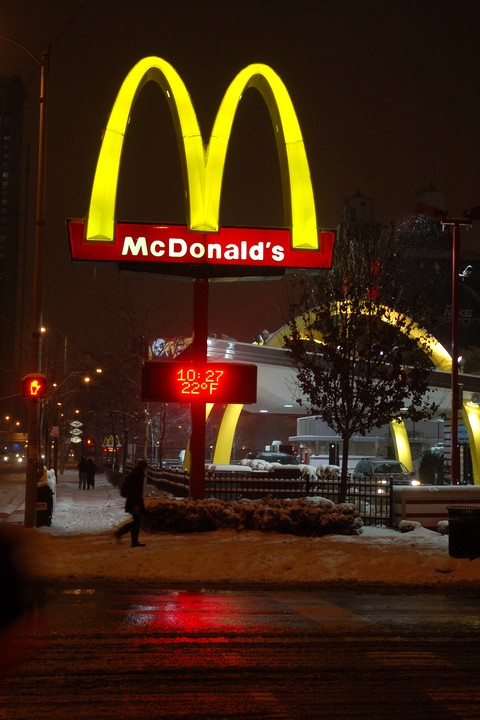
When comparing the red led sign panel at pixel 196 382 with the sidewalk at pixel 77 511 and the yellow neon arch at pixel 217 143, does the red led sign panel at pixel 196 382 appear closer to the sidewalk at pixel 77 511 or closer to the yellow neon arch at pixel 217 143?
the yellow neon arch at pixel 217 143

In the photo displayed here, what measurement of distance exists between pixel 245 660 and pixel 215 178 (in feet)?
48.6

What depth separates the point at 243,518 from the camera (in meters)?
19.1

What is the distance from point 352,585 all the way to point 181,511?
5492 millimetres

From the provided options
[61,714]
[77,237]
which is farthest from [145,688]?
[77,237]

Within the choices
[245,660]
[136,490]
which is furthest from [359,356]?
[245,660]

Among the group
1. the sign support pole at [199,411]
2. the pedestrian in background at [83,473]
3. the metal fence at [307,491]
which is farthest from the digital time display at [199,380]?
the pedestrian in background at [83,473]

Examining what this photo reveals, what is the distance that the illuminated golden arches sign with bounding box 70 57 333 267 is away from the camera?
21094 millimetres

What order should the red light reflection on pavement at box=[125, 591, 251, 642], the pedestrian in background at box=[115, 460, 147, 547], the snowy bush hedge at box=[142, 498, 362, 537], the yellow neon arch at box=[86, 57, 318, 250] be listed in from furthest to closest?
the yellow neon arch at box=[86, 57, 318, 250], the snowy bush hedge at box=[142, 498, 362, 537], the pedestrian in background at box=[115, 460, 147, 547], the red light reflection on pavement at box=[125, 591, 251, 642]

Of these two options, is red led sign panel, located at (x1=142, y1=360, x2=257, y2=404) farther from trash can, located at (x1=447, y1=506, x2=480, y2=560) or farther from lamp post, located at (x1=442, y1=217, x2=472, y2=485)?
lamp post, located at (x1=442, y1=217, x2=472, y2=485)

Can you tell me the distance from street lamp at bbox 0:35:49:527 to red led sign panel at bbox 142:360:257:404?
2.51 metres

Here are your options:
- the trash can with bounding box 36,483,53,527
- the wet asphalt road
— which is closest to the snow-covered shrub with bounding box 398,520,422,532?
the trash can with bounding box 36,483,53,527

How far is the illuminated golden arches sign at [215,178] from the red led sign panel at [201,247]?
24 mm

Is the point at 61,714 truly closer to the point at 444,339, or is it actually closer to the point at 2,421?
the point at 444,339

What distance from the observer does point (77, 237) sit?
20844 mm
